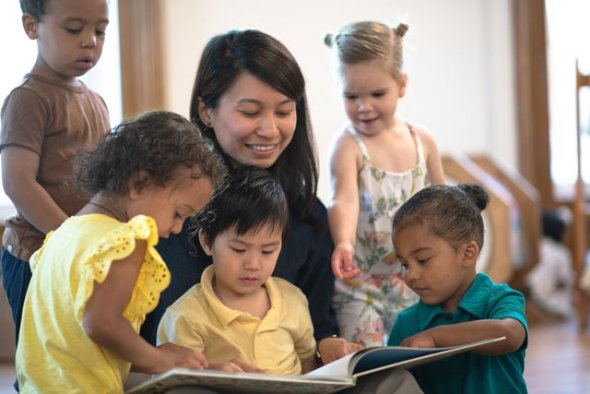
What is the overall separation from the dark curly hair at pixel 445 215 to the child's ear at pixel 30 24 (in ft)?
2.70

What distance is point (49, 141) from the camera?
1936 mm

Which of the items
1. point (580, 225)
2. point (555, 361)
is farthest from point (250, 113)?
point (580, 225)

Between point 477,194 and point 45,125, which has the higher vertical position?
point 45,125

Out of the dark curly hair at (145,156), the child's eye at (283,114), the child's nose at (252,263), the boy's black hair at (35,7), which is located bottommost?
the child's nose at (252,263)

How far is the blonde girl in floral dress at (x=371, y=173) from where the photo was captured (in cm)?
217

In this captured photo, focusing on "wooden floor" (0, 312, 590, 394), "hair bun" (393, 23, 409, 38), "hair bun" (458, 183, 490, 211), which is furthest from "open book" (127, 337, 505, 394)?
"wooden floor" (0, 312, 590, 394)

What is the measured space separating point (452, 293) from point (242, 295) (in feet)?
1.35

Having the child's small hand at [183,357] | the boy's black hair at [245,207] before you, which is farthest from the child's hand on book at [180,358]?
the boy's black hair at [245,207]

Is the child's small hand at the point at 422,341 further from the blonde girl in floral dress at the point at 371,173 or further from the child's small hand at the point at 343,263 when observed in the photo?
the blonde girl in floral dress at the point at 371,173

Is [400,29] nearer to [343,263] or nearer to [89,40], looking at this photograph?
[343,263]

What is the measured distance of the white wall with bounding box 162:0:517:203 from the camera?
425cm

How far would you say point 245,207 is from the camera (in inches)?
69.6

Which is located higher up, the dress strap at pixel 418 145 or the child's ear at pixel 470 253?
the dress strap at pixel 418 145

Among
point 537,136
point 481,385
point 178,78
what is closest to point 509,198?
point 537,136
